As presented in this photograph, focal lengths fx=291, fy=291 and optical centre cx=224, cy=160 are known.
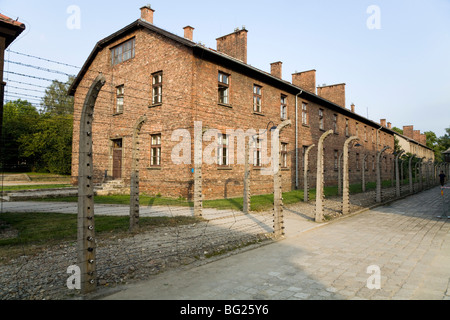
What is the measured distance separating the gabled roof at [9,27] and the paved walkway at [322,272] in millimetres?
7429

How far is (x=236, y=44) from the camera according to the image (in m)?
18.9

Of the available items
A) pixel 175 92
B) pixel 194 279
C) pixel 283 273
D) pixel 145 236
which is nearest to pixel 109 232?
pixel 145 236

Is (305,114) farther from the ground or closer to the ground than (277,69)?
closer to the ground

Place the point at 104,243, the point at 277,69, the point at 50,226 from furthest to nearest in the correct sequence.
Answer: the point at 277,69
the point at 50,226
the point at 104,243

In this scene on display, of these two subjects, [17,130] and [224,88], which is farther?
[224,88]

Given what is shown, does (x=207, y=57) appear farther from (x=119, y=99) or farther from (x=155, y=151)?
(x=119, y=99)

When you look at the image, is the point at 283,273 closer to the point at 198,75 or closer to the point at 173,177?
the point at 173,177

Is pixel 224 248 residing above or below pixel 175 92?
below

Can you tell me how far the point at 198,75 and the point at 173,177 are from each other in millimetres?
5110

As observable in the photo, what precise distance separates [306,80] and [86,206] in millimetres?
25824

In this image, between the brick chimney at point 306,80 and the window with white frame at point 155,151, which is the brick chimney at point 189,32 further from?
the brick chimney at point 306,80

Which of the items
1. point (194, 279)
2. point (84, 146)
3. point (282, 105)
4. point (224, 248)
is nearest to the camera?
point (84, 146)

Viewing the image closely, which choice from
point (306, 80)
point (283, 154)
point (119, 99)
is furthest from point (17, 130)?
point (306, 80)

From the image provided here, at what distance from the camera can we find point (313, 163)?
909 inches
